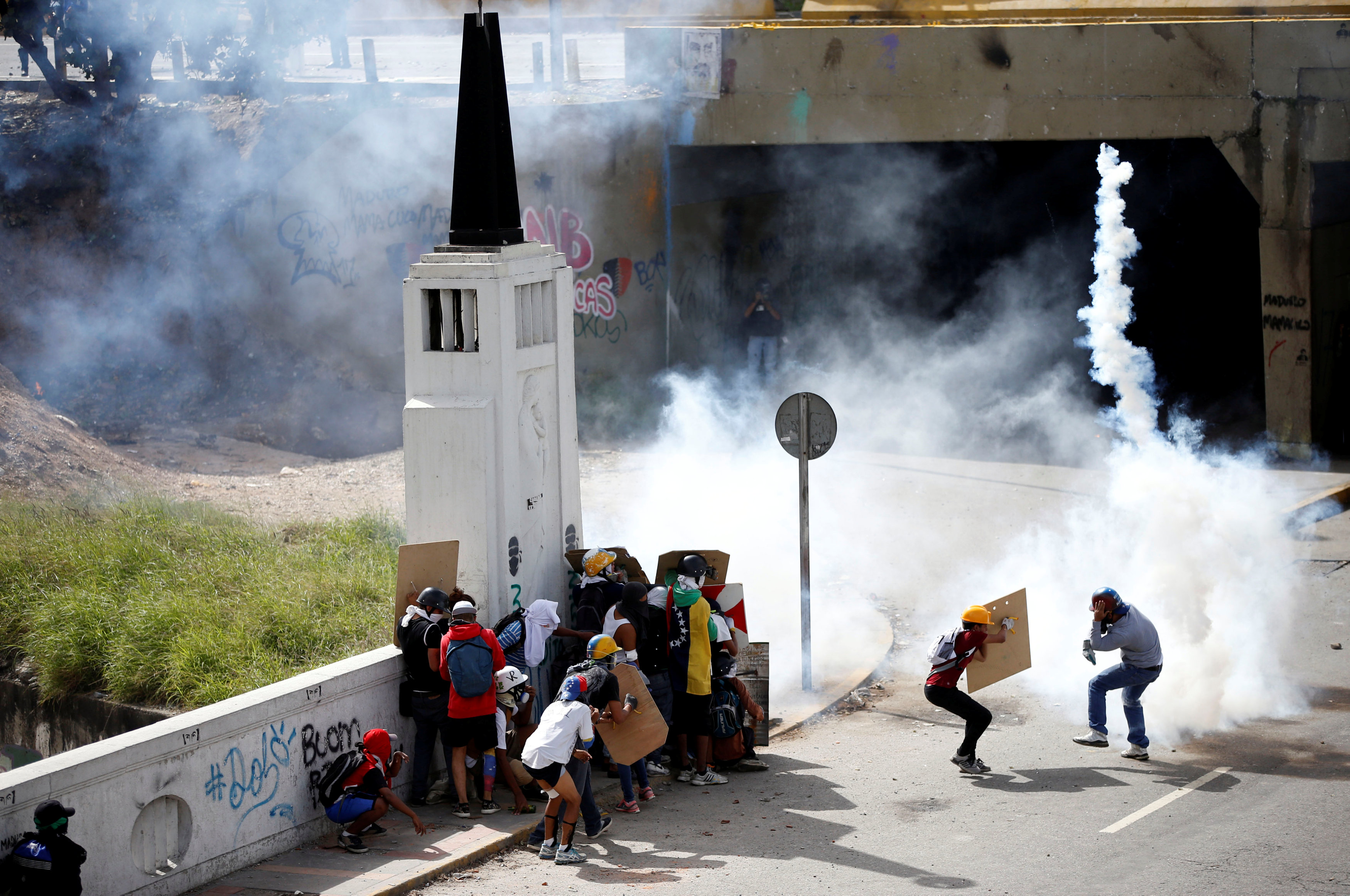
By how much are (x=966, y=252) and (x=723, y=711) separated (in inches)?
673

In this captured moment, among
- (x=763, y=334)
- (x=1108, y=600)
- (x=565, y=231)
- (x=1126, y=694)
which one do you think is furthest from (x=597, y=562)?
(x=763, y=334)

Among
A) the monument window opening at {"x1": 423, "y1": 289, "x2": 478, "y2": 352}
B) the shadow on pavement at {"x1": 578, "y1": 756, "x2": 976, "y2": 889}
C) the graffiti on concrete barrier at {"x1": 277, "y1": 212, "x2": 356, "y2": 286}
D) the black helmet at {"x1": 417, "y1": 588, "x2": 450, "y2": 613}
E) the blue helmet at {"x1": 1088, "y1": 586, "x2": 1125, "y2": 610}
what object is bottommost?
the shadow on pavement at {"x1": 578, "y1": 756, "x2": 976, "y2": 889}

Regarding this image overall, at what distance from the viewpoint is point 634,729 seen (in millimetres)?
7547

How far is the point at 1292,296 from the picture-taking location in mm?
16484

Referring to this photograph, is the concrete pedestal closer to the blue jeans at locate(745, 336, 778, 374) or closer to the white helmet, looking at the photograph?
the white helmet

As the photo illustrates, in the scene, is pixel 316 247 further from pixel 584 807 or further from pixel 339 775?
pixel 584 807

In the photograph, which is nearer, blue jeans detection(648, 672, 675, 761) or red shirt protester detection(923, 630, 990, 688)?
blue jeans detection(648, 672, 675, 761)

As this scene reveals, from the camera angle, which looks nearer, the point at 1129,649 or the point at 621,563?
the point at 1129,649

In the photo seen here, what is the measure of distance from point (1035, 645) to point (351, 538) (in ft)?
19.7

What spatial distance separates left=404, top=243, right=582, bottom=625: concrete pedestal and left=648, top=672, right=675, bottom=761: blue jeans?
99 cm

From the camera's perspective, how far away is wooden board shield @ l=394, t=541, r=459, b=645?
7.90 meters

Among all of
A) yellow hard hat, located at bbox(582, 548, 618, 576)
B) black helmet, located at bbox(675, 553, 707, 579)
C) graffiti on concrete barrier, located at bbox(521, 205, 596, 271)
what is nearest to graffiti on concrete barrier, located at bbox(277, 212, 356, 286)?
graffiti on concrete barrier, located at bbox(521, 205, 596, 271)

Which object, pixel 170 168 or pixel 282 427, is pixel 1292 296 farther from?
pixel 170 168

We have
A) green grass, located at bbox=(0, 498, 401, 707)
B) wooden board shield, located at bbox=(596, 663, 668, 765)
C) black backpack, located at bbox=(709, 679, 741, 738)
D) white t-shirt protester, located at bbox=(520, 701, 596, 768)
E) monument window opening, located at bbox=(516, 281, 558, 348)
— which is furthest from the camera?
green grass, located at bbox=(0, 498, 401, 707)
